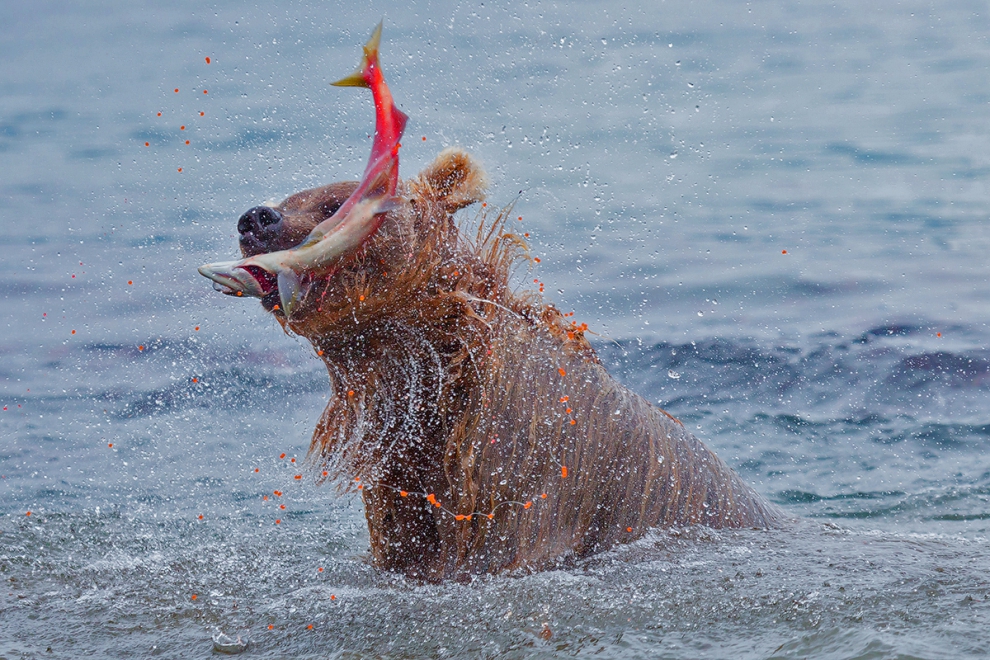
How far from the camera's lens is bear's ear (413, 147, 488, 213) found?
4.97m

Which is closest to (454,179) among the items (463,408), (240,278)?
(463,408)

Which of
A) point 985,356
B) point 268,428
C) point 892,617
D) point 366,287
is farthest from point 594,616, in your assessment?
point 985,356

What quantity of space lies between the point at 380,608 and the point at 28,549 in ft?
8.41

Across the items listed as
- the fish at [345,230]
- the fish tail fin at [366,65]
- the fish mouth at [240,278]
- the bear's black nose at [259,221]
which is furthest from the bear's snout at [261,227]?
the fish tail fin at [366,65]

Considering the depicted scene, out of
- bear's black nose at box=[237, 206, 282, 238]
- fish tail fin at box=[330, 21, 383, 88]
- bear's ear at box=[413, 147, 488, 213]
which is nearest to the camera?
fish tail fin at box=[330, 21, 383, 88]

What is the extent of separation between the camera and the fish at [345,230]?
4.23m

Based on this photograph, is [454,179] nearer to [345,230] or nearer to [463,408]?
[345,230]

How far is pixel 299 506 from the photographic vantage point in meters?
7.88

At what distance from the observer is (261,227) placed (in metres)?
4.54

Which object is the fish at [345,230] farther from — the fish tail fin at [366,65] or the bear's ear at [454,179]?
the bear's ear at [454,179]

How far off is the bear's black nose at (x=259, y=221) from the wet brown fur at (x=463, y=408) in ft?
0.29

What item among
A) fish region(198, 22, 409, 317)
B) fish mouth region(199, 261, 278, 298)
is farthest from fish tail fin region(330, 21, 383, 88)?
fish mouth region(199, 261, 278, 298)

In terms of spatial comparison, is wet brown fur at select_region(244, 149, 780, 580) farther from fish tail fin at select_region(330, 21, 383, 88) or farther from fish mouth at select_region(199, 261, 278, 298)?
fish tail fin at select_region(330, 21, 383, 88)

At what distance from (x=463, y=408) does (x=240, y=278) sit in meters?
1.17
